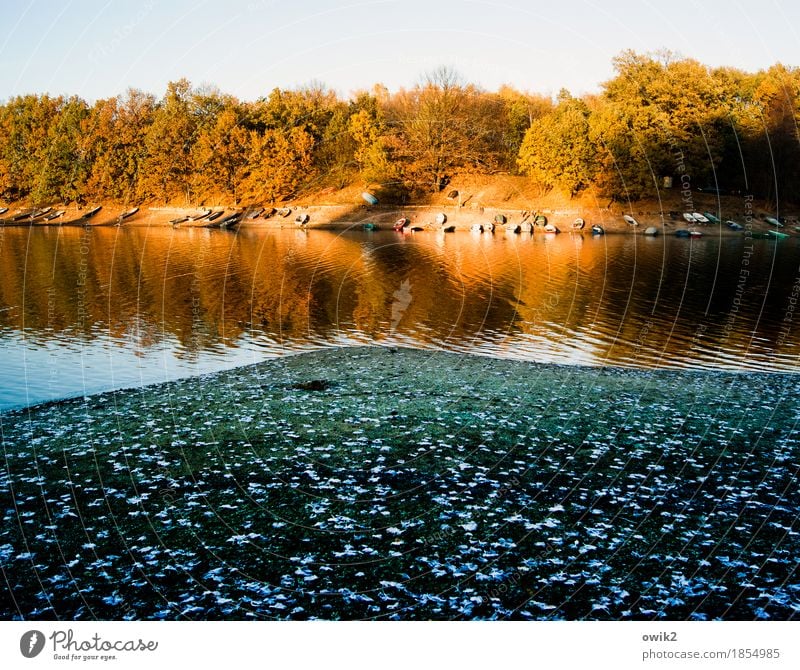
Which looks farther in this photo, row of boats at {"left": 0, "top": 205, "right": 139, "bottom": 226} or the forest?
row of boats at {"left": 0, "top": 205, "right": 139, "bottom": 226}

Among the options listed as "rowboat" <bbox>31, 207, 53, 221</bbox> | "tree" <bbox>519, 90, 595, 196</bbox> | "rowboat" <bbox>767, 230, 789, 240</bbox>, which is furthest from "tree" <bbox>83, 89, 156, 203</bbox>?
"rowboat" <bbox>767, 230, 789, 240</bbox>

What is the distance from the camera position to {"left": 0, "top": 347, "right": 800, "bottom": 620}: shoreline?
1284 centimetres

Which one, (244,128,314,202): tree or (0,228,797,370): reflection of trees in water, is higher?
(244,128,314,202): tree

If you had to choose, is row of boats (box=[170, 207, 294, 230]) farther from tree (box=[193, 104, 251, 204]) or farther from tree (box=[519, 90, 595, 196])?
tree (box=[519, 90, 595, 196])

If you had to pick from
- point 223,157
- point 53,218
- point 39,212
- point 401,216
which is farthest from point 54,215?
point 401,216

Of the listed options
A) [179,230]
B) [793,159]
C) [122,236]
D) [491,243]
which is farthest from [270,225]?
[793,159]

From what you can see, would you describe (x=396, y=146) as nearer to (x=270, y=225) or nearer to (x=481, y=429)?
(x=270, y=225)

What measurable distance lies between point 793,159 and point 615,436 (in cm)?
13399

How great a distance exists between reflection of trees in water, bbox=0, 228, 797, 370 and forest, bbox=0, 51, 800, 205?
106 feet

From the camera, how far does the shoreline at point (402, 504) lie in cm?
1284

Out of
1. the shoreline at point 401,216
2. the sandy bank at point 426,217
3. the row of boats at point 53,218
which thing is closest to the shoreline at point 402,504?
the shoreline at point 401,216

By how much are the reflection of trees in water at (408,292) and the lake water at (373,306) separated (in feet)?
0.84

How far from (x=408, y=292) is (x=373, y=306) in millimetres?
7568

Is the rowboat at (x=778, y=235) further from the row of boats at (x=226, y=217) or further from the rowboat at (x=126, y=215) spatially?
the rowboat at (x=126, y=215)
